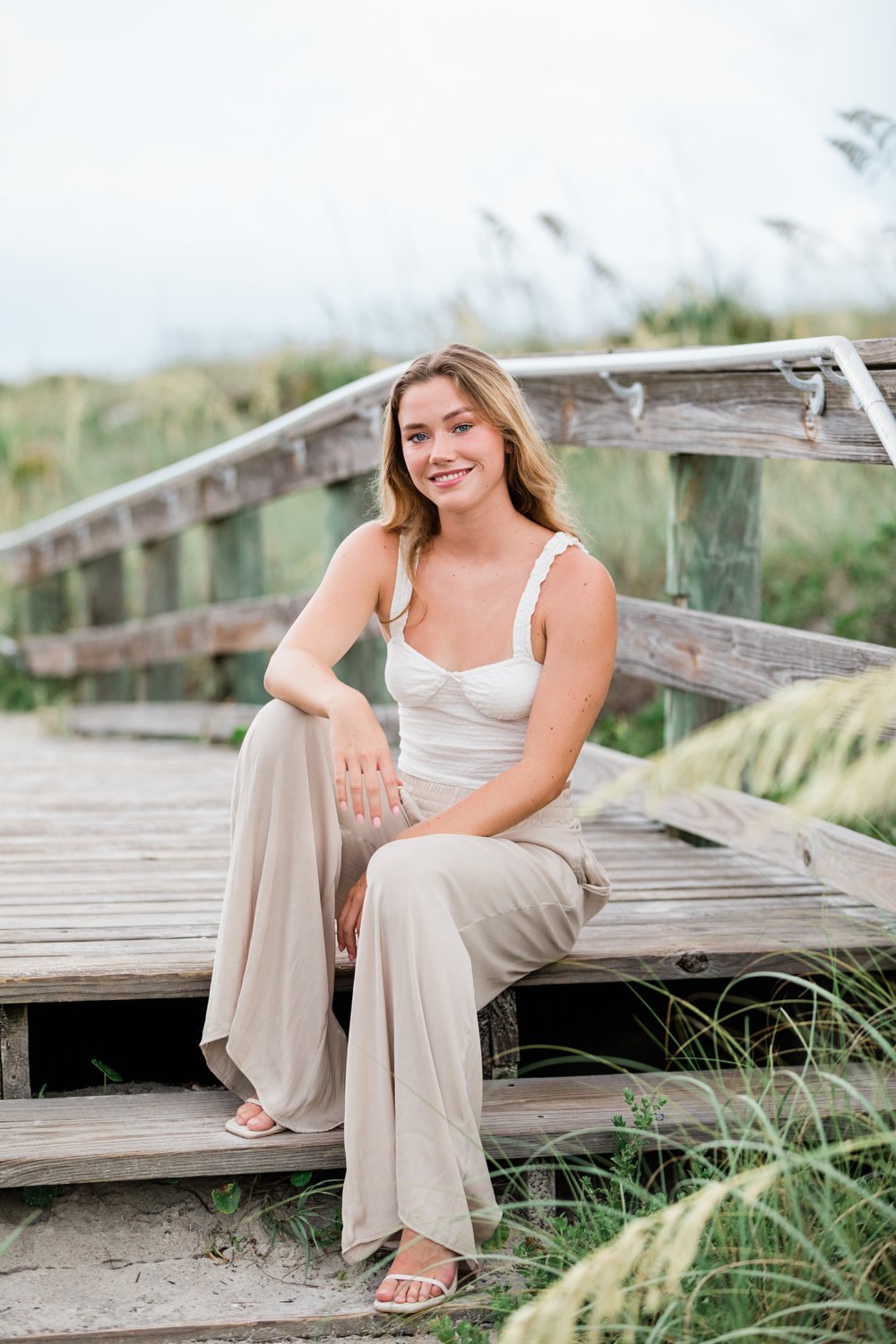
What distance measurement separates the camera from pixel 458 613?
2.33m

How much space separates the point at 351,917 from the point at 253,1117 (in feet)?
1.08

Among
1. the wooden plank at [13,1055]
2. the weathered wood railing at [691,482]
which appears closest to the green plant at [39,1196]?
the wooden plank at [13,1055]

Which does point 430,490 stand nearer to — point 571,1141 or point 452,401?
point 452,401

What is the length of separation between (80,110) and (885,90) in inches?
420

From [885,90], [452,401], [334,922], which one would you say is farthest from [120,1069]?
[885,90]

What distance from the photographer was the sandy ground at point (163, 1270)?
1808 mm

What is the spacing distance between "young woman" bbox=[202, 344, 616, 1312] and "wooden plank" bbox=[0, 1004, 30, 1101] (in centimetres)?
33

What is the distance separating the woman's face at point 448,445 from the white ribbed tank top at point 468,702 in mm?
162

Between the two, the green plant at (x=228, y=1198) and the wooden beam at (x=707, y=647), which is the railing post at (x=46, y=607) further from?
the green plant at (x=228, y=1198)

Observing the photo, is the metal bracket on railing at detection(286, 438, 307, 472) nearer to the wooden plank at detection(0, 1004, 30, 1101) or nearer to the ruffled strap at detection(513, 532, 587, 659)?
the ruffled strap at detection(513, 532, 587, 659)

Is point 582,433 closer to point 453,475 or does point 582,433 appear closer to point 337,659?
point 453,475

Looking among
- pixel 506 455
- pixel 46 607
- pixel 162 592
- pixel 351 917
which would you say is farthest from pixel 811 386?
pixel 46 607

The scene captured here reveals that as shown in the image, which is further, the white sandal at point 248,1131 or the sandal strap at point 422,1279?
the white sandal at point 248,1131

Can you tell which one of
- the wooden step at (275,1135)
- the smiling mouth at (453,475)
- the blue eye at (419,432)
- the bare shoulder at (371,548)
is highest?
the blue eye at (419,432)
